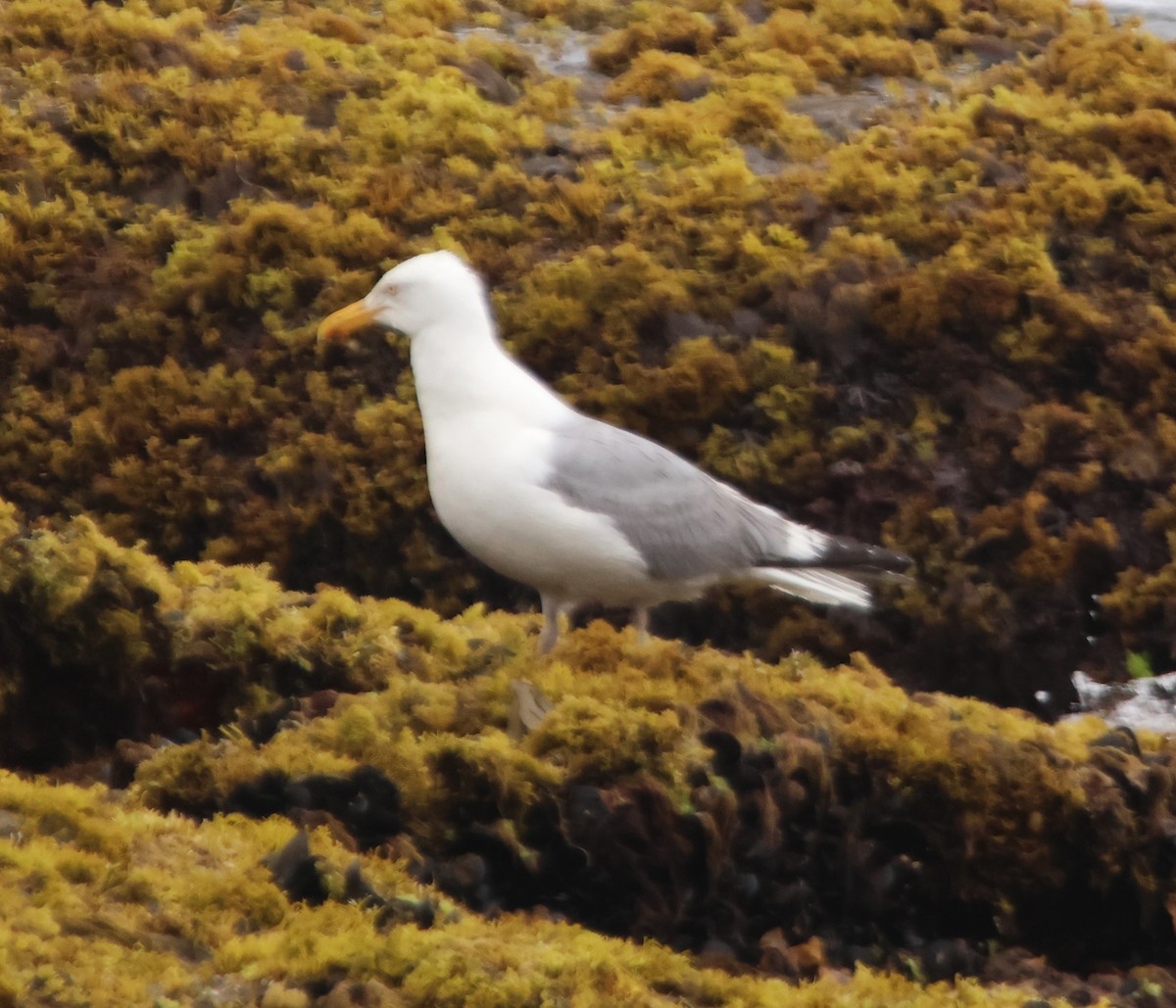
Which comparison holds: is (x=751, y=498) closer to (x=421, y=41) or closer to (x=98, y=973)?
(x=421, y=41)

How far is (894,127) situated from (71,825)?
5135mm

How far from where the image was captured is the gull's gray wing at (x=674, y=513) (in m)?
5.84

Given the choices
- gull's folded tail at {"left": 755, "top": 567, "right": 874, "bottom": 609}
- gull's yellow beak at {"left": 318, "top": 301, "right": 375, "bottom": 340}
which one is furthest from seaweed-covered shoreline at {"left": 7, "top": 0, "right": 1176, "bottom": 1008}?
gull's yellow beak at {"left": 318, "top": 301, "right": 375, "bottom": 340}

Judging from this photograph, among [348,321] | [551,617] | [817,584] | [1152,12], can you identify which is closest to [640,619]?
[551,617]

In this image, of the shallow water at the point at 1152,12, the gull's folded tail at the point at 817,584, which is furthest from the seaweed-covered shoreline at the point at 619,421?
the shallow water at the point at 1152,12

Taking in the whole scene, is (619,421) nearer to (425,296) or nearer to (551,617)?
(425,296)

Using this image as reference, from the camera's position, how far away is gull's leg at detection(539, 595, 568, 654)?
5818mm

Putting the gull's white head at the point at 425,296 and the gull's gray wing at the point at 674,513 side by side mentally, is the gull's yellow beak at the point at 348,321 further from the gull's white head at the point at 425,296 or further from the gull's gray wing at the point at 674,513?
the gull's gray wing at the point at 674,513

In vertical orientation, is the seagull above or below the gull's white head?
below

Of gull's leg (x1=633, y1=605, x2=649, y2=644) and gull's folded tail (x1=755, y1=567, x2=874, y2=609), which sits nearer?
gull's leg (x1=633, y1=605, x2=649, y2=644)

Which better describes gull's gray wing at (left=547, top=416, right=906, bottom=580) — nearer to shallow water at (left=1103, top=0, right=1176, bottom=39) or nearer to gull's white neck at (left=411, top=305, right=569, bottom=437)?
gull's white neck at (left=411, top=305, right=569, bottom=437)

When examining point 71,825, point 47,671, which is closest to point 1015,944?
point 71,825

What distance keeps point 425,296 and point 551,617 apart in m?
1.09

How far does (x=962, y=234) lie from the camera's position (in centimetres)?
748
